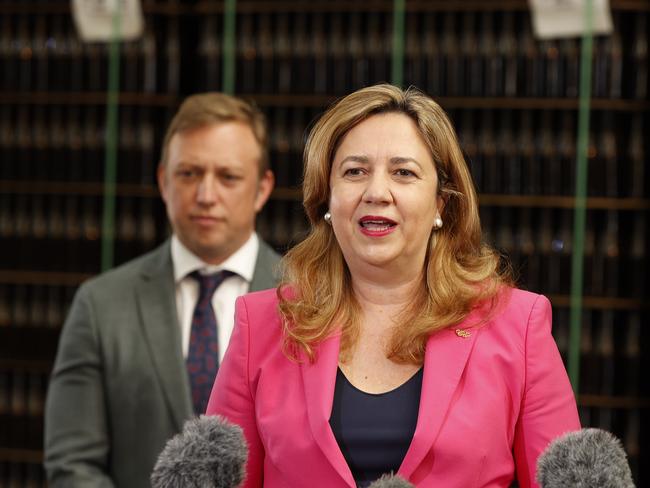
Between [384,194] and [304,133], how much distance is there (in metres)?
3.72

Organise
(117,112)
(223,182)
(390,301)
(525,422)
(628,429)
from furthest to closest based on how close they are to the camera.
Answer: (117,112) → (628,429) → (223,182) → (390,301) → (525,422)

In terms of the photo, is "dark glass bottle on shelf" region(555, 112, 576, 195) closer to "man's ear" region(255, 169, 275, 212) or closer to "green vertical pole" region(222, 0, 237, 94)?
"green vertical pole" region(222, 0, 237, 94)

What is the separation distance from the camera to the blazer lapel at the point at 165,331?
2.66 metres

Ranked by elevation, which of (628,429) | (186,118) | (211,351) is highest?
→ (186,118)

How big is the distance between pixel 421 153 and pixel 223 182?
1032mm

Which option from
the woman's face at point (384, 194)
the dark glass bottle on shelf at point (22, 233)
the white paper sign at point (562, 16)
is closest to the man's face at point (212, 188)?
the woman's face at point (384, 194)

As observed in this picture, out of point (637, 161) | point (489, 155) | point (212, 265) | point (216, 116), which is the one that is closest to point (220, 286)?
point (212, 265)

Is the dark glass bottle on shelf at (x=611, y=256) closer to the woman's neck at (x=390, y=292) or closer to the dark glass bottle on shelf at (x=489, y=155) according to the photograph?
the dark glass bottle on shelf at (x=489, y=155)

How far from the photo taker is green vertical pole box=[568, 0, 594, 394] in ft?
17.5

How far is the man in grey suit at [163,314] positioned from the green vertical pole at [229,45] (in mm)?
2775

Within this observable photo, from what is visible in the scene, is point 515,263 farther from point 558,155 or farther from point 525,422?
point 525,422

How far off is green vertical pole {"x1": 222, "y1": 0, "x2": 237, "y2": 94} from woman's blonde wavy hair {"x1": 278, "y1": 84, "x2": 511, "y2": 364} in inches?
149

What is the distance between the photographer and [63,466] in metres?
2.65

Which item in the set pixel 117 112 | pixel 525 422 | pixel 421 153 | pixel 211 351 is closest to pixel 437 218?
pixel 421 153
